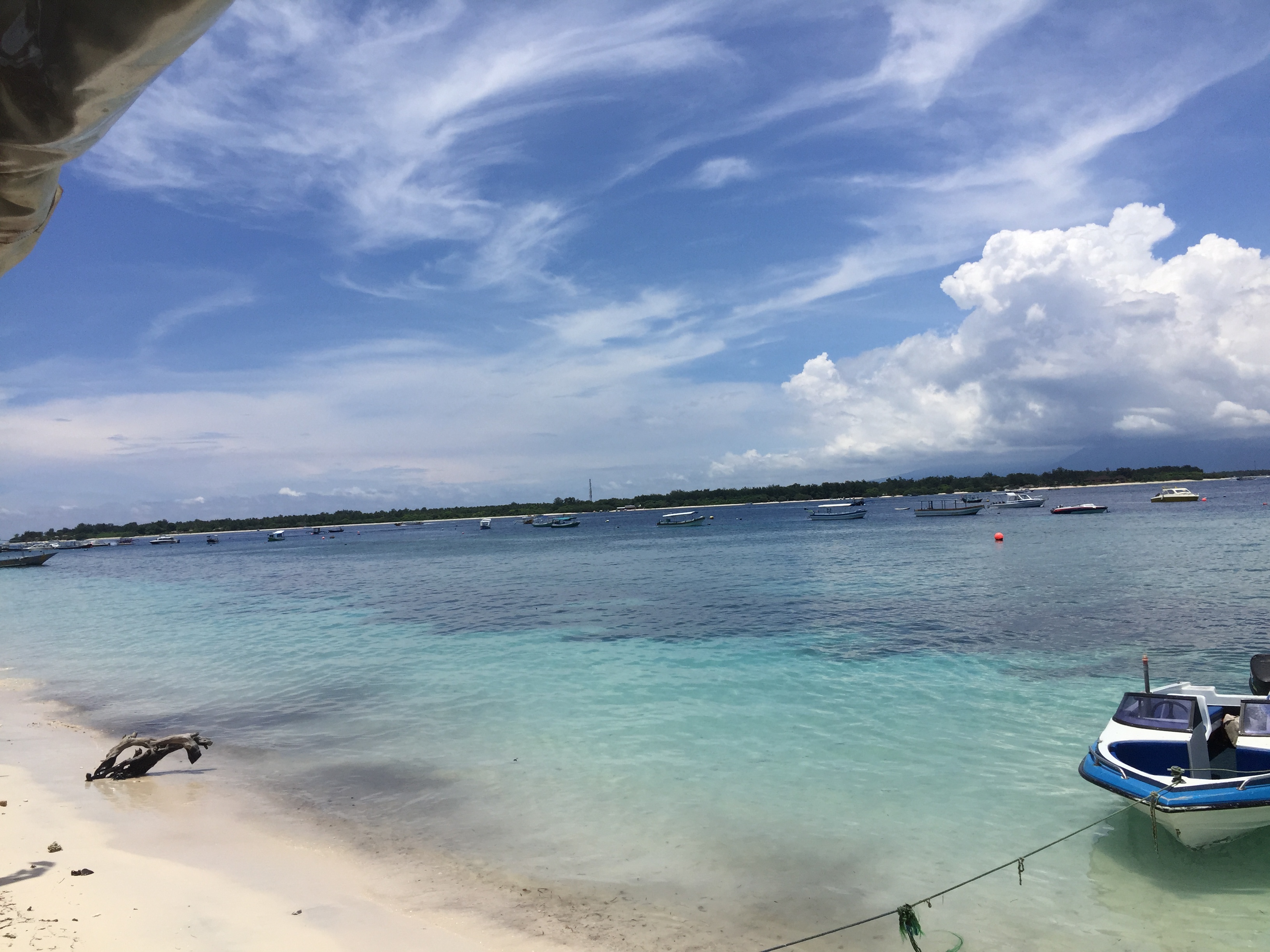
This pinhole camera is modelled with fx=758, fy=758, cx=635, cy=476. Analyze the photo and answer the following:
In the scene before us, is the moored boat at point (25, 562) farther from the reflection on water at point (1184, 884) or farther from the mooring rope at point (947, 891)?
the reflection on water at point (1184, 884)

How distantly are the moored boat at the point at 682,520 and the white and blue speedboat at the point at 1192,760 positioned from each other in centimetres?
13521

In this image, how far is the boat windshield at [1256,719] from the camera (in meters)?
12.1

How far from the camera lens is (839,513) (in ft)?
422

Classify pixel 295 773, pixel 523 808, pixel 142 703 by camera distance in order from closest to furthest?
pixel 523 808 < pixel 295 773 < pixel 142 703

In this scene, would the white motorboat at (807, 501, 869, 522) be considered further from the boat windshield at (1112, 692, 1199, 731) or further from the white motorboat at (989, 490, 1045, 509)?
the boat windshield at (1112, 692, 1199, 731)

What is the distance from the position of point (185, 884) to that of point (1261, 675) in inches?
820

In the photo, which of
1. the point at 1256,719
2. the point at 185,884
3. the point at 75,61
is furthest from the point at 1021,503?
the point at 75,61

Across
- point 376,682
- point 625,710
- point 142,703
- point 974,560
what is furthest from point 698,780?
point 974,560

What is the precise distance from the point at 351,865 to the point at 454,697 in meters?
10.8

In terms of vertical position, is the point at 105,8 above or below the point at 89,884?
above

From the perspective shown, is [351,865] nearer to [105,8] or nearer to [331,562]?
[105,8]

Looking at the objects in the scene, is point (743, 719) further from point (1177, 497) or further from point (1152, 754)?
point (1177, 497)

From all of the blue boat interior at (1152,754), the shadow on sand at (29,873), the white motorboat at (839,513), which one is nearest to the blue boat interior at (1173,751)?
the blue boat interior at (1152,754)

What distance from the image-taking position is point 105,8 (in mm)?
1779
